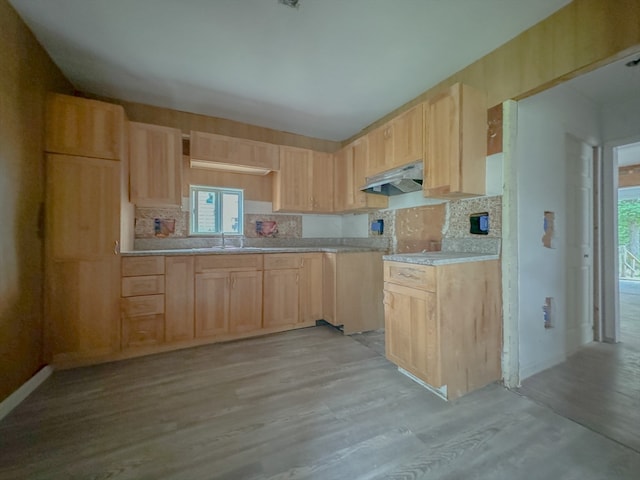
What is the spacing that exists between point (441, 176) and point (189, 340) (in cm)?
277

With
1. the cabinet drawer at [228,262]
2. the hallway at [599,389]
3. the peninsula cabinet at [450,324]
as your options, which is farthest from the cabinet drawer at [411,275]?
the cabinet drawer at [228,262]

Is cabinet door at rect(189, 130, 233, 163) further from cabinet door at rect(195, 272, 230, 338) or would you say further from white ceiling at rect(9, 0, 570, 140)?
cabinet door at rect(195, 272, 230, 338)

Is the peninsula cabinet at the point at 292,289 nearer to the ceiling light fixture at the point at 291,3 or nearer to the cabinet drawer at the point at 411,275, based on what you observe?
the cabinet drawer at the point at 411,275

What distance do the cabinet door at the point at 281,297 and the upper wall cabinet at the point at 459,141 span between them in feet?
5.97

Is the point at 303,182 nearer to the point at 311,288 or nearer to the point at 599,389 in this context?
the point at 311,288

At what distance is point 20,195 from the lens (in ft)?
5.85

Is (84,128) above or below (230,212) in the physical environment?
above

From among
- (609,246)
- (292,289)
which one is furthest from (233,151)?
(609,246)

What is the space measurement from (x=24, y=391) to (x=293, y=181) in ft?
9.60

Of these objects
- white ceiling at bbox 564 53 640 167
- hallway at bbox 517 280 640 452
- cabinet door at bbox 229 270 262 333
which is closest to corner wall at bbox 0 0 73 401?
cabinet door at bbox 229 270 262 333

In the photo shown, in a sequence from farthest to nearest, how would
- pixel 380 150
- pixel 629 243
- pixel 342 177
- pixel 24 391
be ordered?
pixel 629 243
pixel 342 177
pixel 380 150
pixel 24 391

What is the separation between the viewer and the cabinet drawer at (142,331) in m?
2.33

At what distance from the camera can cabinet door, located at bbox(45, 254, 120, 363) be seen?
6.86ft

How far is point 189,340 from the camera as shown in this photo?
2568mm
